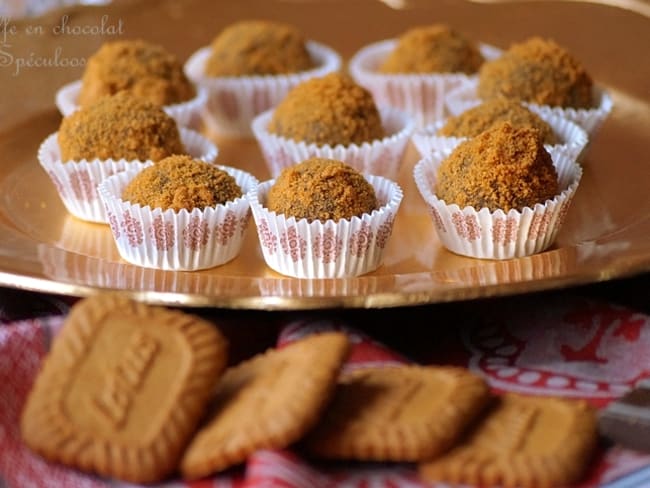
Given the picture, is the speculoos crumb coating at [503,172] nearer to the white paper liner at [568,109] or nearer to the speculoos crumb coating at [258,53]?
the white paper liner at [568,109]

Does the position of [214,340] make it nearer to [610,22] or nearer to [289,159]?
[289,159]

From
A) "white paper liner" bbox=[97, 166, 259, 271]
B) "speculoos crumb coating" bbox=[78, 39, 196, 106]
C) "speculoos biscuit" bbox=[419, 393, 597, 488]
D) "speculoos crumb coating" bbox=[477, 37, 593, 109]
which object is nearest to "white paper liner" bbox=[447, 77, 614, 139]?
"speculoos crumb coating" bbox=[477, 37, 593, 109]

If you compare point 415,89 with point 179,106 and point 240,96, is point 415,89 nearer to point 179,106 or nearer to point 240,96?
point 240,96

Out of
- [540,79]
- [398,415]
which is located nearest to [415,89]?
[540,79]

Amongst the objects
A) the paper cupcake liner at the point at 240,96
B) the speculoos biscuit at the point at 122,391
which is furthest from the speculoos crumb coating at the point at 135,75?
the speculoos biscuit at the point at 122,391

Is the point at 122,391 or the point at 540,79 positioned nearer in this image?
the point at 122,391
